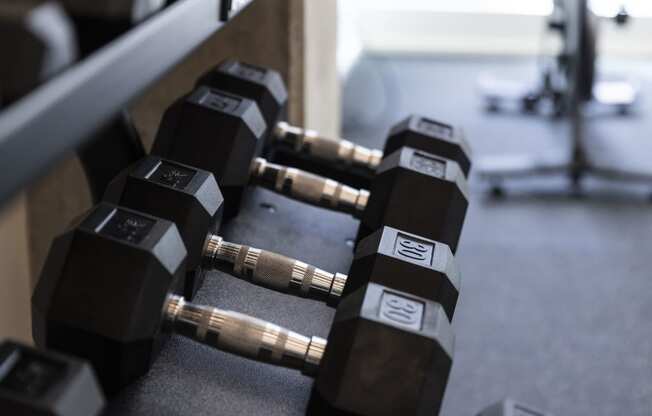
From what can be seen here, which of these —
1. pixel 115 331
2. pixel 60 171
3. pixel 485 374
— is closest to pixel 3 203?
pixel 115 331

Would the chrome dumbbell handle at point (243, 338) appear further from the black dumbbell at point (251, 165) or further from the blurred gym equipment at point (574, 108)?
the blurred gym equipment at point (574, 108)

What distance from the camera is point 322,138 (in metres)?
0.67

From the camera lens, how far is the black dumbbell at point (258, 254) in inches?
18.7

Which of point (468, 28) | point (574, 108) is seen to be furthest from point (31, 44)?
point (468, 28)

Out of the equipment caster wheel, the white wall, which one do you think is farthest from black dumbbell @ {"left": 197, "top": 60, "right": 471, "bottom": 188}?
the white wall

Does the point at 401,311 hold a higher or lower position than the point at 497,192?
lower

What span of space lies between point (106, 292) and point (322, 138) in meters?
0.31

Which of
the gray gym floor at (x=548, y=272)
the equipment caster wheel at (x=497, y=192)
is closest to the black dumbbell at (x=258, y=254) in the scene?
the gray gym floor at (x=548, y=272)

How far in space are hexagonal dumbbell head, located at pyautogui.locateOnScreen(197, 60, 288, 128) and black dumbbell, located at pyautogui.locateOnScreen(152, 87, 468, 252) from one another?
0.04 meters

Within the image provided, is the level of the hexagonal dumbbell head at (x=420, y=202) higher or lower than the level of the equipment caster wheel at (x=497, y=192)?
lower

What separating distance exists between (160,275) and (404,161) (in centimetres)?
22

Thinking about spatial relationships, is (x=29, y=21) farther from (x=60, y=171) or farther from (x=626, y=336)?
(x=626, y=336)

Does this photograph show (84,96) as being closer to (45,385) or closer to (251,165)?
(45,385)

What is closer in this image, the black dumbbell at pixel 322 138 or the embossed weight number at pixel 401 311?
the embossed weight number at pixel 401 311
